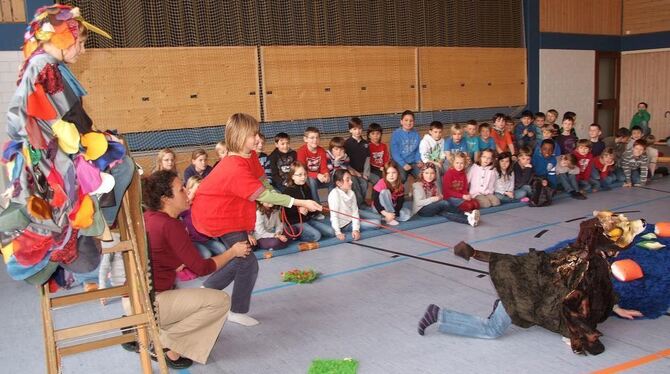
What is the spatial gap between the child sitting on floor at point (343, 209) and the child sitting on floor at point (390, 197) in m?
0.38

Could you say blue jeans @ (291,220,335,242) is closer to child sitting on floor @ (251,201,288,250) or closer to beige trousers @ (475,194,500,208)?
child sitting on floor @ (251,201,288,250)

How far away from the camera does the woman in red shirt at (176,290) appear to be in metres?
3.31

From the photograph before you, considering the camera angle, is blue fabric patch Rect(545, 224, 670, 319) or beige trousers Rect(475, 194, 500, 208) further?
beige trousers Rect(475, 194, 500, 208)

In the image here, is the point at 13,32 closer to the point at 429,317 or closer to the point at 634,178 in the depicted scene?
the point at 429,317

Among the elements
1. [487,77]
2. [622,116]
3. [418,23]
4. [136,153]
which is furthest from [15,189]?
[622,116]

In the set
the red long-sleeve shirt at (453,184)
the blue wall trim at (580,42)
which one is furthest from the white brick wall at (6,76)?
the blue wall trim at (580,42)

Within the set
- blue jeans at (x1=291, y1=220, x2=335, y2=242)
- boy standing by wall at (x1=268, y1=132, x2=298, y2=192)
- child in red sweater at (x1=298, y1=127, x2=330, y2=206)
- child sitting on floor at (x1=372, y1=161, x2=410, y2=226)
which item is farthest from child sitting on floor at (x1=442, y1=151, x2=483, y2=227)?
boy standing by wall at (x1=268, y1=132, x2=298, y2=192)

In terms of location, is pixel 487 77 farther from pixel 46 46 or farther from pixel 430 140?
pixel 46 46

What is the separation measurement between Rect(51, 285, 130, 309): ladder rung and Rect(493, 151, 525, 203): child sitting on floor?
5987 mm

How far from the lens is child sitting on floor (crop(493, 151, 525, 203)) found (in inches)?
311

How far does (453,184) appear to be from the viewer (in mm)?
7523

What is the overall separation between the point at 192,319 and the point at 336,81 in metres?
6.42

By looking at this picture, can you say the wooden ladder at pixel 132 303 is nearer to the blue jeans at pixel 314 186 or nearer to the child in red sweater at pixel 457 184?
the blue jeans at pixel 314 186

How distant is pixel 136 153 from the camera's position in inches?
299
